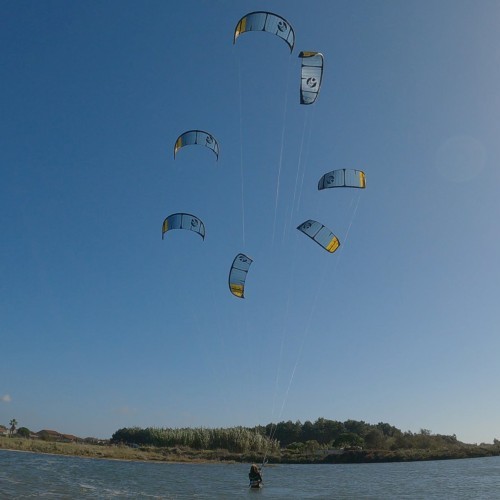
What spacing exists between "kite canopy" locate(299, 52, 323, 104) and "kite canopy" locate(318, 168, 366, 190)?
110 inches

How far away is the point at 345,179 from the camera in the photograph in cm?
1559

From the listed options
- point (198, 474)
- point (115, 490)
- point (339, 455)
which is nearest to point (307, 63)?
point (115, 490)

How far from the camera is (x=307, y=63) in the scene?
46.2 feet

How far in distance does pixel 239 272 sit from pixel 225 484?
28.7ft

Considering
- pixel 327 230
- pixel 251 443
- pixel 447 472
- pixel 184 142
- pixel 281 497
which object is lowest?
pixel 281 497

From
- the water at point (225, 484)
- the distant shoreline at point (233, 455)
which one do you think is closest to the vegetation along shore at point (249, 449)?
the distant shoreline at point (233, 455)

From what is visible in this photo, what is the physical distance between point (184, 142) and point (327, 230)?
217 inches

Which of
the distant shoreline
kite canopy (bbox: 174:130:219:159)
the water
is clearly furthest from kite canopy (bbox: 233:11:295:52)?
the distant shoreline

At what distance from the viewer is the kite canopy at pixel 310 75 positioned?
13.7m

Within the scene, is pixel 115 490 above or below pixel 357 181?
below

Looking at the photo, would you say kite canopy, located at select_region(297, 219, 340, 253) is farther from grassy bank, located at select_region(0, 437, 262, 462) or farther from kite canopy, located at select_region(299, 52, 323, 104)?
grassy bank, located at select_region(0, 437, 262, 462)

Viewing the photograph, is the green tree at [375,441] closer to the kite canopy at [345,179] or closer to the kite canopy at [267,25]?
the kite canopy at [345,179]

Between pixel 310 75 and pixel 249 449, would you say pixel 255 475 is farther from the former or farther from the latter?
pixel 249 449

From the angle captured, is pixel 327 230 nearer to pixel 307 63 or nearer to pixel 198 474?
pixel 307 63
